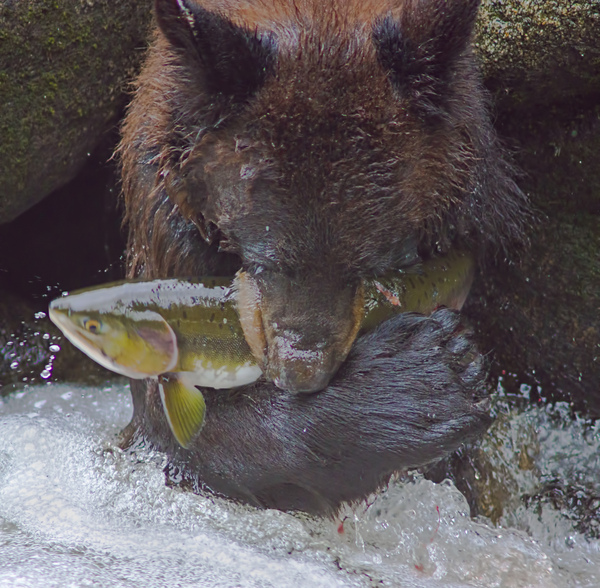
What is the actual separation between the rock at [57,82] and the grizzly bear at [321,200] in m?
0.68

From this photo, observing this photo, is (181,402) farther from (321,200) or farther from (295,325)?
(321,200)

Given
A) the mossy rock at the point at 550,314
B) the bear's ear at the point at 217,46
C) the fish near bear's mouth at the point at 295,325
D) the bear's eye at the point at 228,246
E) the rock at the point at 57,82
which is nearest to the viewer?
the bear's ear at the point at 217,46

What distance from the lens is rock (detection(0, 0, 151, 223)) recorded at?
147 inches

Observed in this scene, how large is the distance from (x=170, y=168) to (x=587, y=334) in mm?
2296

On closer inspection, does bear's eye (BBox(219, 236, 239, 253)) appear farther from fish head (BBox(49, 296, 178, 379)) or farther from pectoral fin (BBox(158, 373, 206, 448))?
pectoral fin (BBox(158, 373, 206, 448))

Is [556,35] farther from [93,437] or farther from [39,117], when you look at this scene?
[93,437]

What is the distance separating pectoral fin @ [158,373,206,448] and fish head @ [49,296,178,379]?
0.36 feet

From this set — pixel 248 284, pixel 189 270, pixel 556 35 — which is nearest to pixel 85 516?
pixel 189 270

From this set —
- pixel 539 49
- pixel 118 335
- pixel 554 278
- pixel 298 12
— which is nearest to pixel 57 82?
pixel 298 12

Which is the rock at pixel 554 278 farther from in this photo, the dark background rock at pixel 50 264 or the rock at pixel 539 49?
the dark background rock at pixel 50 264

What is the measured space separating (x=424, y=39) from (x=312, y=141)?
0.49 meters

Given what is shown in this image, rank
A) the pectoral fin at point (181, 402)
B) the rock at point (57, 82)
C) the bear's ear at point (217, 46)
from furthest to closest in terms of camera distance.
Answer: the rock at point (57, 82), the pectoral fin at point (181, 402), the bear's ear at point (217, 46)

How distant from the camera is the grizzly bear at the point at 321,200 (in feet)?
8.30

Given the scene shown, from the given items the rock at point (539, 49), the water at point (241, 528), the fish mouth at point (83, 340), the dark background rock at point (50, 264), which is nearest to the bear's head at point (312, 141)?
the fish mouth at point (83, 340)
